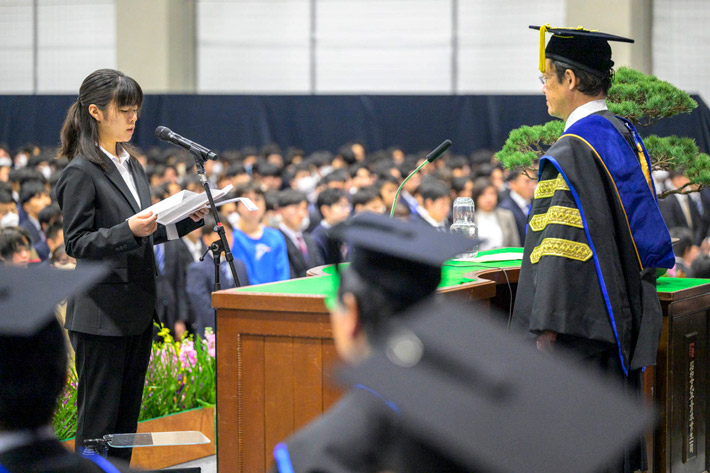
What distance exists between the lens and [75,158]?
3.43 m

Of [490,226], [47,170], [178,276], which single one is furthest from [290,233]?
[47,170]

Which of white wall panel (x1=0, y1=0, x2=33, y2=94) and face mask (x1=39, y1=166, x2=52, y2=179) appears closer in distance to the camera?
face mask (x1=39, y1=166, x2=52, y2=179)

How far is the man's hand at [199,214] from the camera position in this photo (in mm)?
3588

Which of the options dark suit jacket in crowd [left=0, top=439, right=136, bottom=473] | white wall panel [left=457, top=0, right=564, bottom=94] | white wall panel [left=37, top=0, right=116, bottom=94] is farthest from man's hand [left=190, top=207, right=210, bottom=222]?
white wall panel [left=37, top=0, right=116, bottom=94]

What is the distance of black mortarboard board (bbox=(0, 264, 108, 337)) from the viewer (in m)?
1.64

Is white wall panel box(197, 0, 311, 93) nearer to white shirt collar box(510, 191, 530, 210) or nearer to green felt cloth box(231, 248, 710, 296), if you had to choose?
white shirt collar box(510, 191, 530, 210)

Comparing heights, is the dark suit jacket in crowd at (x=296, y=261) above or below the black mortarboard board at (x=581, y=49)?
below

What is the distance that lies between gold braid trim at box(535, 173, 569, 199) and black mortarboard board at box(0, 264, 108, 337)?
178 cm

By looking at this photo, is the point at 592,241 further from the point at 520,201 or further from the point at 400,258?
the point at 520,201

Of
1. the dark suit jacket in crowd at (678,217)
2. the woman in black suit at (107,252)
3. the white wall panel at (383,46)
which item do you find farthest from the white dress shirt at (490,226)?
the white wall panel at (383,46)

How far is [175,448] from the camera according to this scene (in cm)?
457

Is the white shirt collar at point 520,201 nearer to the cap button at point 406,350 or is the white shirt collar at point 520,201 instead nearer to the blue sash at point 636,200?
the blue sash at point 636,200

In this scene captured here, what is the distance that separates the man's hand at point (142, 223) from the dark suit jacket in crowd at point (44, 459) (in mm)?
1703

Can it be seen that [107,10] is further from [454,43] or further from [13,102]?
[454,43]
